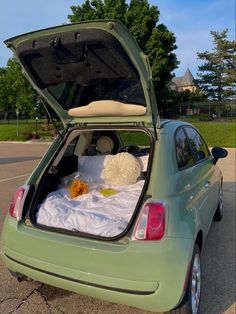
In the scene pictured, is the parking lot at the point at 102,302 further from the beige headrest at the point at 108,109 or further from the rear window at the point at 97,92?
the rear window at the point at 97,92

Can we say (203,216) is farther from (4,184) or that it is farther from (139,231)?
(4,184)

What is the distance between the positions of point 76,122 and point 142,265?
5.92 ft

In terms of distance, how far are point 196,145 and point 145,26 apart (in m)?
27.3

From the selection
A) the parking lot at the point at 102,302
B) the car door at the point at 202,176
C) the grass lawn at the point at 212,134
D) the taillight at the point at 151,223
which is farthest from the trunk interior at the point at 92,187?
the grass lawn at the point at 212,134

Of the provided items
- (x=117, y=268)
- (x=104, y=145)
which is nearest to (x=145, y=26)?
(x=104, y=145)

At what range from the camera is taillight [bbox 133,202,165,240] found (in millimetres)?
2566

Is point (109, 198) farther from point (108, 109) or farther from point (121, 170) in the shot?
point (108, 109)

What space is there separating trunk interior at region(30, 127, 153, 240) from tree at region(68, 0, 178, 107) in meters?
25.0

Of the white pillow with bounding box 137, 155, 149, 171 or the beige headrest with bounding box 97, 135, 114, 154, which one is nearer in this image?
the white pillow with bounding box 137, 155, 149, 171

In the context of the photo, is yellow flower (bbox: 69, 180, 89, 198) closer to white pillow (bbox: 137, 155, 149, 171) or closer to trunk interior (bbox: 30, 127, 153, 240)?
trunk interior (bbox: 30, 127, 153, 240)

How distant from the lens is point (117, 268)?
2.51 m

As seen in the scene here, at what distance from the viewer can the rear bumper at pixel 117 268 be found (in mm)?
2457

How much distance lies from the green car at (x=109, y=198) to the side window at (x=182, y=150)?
0.02 metres

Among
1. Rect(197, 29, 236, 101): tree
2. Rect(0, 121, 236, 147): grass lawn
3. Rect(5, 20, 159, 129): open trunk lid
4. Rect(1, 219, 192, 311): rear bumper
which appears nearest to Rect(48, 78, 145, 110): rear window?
Rect(5, 20, 159, 129): open trunk lid
